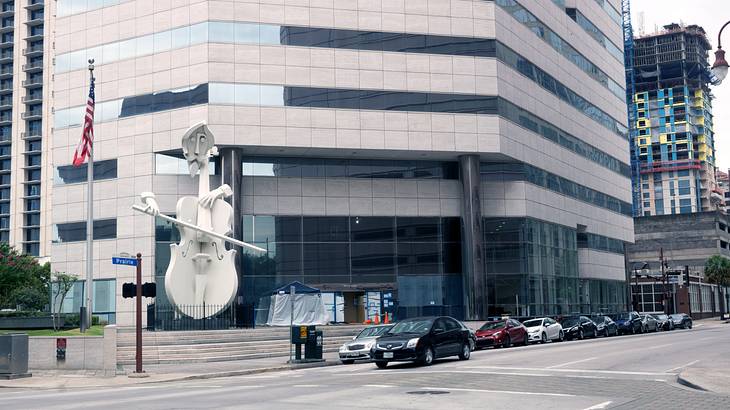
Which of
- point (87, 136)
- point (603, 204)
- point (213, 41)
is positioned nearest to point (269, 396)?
point (87, 136)

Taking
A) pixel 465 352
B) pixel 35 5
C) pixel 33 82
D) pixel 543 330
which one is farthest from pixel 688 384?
pixel 35 5

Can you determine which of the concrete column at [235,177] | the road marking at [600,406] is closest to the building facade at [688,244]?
the concrete column at [235,177]

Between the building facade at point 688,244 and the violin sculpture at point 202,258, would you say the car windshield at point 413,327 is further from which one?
the building facade at point 688,244

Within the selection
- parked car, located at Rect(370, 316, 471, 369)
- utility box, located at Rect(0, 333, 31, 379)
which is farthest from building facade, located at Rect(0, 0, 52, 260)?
parked car, located at Rect(370, 316, 471, 369)

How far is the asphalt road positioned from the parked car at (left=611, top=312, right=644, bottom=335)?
27.8 m

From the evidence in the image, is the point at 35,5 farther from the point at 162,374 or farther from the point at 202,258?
the point at 162,374

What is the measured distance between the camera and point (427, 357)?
26.5m

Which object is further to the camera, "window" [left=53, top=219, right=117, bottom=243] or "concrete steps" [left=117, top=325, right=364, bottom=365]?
"window" [left=53, top=219, right=117, bottom=243]

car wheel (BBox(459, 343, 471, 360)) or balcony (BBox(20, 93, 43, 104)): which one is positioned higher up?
balcony (BBox(20, 93, 43, 104))

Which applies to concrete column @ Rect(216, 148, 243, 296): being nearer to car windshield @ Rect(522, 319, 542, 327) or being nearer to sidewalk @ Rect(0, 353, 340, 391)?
car windshield @ Rect(522, 319, 542, 327)

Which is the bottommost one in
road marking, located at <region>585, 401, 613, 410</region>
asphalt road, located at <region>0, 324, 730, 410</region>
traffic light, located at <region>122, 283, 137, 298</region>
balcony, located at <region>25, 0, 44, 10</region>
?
asphalt road, located at <region>0, 324, 730, 410</region>

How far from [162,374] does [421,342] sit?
8.24 metres

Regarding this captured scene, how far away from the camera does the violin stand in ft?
133

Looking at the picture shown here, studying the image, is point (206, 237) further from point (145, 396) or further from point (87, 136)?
point (145, 396)
